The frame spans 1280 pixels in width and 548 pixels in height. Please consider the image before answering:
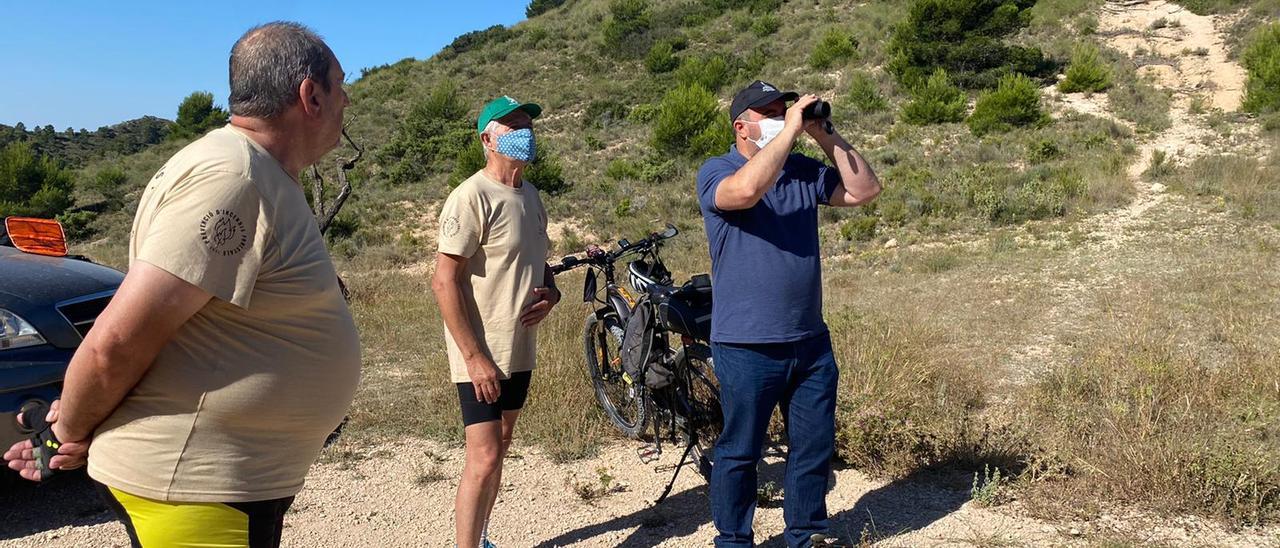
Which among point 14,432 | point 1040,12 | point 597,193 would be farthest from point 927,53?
point 14,432

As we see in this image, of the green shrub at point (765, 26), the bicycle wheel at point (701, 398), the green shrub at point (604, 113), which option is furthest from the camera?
the green shrub at point (765, 26)

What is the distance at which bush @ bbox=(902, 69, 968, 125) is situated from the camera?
66.7 feet

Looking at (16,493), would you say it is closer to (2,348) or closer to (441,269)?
(2,348)

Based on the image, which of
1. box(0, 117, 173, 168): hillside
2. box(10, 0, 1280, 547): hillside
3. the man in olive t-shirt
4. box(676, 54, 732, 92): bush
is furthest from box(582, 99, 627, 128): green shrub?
the man in olive t-shirt

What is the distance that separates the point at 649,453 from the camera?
446 centimetres

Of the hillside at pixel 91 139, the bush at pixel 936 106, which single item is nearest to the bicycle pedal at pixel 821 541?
the bush at pixel 936 106

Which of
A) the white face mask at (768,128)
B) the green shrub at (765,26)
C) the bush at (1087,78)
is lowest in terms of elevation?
the white face mask at (768,128)

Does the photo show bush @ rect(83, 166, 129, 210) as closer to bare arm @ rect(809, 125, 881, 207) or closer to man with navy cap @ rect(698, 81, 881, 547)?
man with navy cap @ rect(698, 81, 881, 547)

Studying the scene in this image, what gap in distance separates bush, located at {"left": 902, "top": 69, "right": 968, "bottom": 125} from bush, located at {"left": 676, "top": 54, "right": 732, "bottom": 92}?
28.3ft

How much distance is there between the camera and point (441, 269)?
3.09 m

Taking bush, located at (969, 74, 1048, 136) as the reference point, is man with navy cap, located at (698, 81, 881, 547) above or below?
below

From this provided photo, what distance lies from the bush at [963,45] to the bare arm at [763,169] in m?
22.1

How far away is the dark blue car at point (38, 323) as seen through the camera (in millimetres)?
3596

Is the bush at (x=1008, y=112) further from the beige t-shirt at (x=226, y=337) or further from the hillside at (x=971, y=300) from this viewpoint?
the beige t-shirt at (x=226, y=337)
